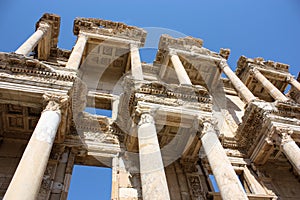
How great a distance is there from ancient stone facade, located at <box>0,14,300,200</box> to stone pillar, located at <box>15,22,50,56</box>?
8cm

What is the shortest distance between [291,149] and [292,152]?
0.17 m

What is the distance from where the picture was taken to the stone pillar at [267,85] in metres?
17.4

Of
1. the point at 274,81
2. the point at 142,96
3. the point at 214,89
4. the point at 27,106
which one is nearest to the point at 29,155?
the point at 27,106

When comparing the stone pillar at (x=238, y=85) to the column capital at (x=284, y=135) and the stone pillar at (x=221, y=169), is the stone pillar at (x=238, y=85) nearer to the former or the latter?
the column capital at (x=284, y=135)

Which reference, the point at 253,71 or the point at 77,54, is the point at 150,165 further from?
the point at 253,71

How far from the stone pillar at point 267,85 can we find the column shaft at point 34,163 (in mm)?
14408

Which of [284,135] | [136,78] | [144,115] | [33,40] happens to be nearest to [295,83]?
[284,135]

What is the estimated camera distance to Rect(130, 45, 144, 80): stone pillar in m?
14.4

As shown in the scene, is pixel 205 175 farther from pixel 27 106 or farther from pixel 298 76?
pixel 298 76

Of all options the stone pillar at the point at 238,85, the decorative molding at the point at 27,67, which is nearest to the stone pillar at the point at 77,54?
the decorative molding at the point at 27,67

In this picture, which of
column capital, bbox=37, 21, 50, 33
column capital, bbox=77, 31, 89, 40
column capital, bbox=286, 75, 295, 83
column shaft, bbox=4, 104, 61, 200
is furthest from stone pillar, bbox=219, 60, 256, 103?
column capital, bbox=37, 21, 50, 33

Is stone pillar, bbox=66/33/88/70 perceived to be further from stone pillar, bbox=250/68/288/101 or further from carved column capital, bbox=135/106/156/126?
stone pillar, bbox=250/68/288/101

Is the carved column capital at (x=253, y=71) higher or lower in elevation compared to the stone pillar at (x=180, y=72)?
higher

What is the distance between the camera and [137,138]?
39.5 ft
